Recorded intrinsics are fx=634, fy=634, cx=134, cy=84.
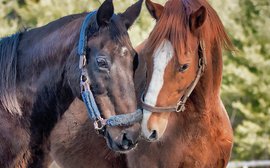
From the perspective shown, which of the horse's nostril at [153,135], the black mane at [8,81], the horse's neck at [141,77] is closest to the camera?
the black mane at [8,81]

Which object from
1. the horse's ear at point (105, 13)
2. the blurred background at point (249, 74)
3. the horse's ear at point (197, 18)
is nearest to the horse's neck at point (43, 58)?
the horse's ear at point (105, 13)

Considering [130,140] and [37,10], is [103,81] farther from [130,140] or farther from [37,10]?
[37,10]

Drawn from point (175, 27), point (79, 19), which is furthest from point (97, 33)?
point (175, 27)

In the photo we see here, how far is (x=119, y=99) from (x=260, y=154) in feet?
37.8

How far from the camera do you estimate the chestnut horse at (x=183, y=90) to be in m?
→ 5.11

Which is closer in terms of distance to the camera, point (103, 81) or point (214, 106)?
point (103, 81)

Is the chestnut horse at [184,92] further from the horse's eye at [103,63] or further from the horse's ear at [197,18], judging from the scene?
the horse's eye at [103,63]

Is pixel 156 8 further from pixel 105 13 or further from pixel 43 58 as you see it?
pixel 43 58

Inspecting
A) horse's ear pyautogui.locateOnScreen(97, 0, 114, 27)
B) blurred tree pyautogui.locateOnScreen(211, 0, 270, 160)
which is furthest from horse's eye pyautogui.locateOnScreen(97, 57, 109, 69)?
blurred tree pyautogui.locateOnScreen(211, 0, 270, 160)

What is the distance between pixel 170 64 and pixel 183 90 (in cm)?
26

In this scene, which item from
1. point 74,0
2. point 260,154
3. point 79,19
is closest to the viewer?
point 79,19

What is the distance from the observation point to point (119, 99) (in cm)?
461

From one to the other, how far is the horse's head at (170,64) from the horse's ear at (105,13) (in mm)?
652

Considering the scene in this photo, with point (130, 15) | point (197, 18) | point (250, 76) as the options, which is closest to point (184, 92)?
point (197, 18)
